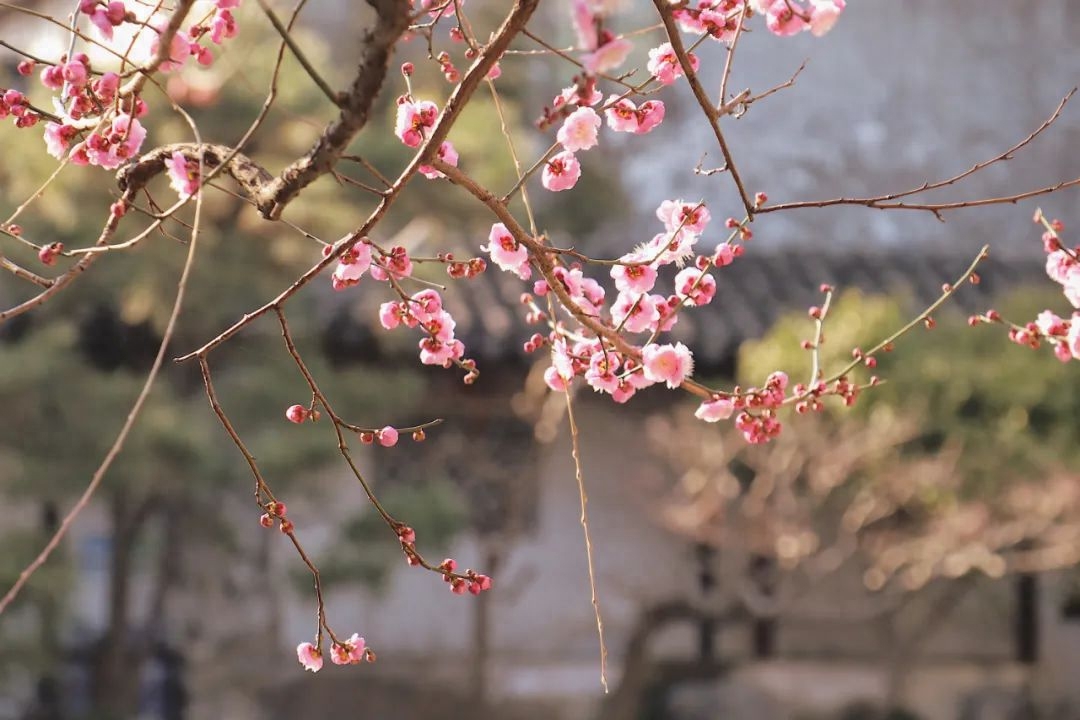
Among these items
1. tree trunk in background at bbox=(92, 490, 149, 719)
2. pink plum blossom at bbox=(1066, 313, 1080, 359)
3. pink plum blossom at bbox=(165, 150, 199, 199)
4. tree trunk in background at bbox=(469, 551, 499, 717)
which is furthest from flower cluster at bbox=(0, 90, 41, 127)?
tree trunk in background at bbox=(469, 551, 499, 717)

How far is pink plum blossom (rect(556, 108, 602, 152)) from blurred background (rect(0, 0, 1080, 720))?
2476 millimetres

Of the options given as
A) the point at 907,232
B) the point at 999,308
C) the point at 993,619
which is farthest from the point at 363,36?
the point at 907,232

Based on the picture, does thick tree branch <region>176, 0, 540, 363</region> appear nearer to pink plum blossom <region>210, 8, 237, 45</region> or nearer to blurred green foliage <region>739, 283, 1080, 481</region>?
pink plum blossom <region>210, 8, 237, 45</region>

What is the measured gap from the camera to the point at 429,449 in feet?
17.7

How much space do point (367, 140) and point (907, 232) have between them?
347cm

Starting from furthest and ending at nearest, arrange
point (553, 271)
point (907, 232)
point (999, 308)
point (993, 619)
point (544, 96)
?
point (907, 232) < point (544, 96) < point (993, 619) < point (999, 308) < point (553, 271)

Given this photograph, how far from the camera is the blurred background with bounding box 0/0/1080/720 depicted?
423 cm

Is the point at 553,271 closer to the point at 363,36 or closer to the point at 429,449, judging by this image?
the point at 363,36

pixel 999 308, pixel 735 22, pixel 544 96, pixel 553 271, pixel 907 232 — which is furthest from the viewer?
pixel 907 232

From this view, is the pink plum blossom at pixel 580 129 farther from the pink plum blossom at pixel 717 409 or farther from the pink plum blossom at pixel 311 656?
the pink plum blossom at pixel 311 656

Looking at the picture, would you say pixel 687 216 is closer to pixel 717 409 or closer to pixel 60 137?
pixel 717 409

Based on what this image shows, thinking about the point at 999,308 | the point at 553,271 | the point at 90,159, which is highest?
the point at 999,308

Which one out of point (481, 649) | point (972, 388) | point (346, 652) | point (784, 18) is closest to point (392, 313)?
point (346, 652)

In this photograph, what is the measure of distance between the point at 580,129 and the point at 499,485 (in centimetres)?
396
